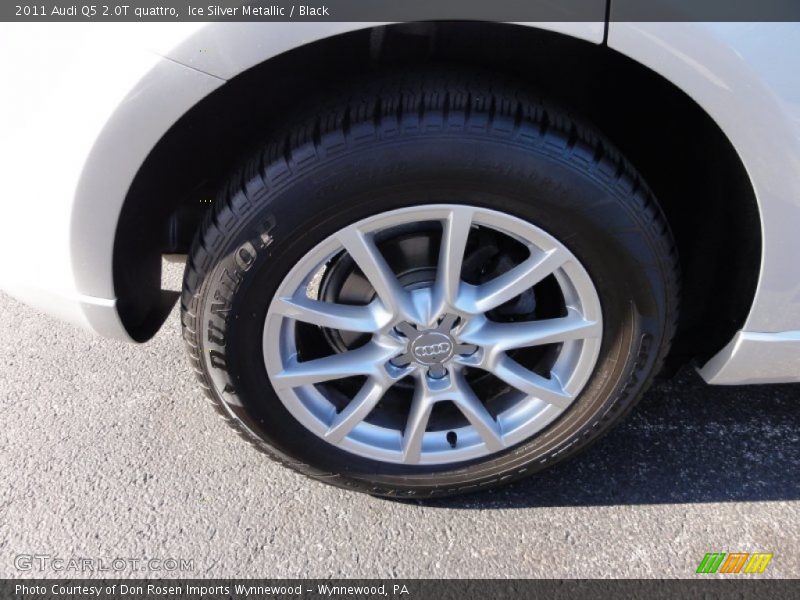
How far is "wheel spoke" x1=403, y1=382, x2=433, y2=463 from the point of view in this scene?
165 centimetres

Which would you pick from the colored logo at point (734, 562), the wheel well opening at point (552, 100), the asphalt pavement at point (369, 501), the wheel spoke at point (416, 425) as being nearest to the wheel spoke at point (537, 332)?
the wheel spoke at point (416, 425)

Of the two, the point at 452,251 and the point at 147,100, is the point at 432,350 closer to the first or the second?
the point at 452,251

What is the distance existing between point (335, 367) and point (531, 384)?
479 millimetres

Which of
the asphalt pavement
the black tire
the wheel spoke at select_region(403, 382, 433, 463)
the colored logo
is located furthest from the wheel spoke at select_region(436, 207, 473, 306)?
the colored logo

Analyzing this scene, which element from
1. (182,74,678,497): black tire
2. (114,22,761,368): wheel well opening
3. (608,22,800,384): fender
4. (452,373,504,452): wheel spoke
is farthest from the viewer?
(452,373,504,452): wheel spoke

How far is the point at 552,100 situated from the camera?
1.43m

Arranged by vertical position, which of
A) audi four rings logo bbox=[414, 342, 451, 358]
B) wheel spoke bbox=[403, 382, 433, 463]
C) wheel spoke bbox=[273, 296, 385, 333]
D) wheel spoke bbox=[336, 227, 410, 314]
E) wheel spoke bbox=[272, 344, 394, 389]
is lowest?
wheel spoke bbox=[403, 382, 433, 463]

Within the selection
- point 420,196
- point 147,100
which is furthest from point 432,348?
point 147,100

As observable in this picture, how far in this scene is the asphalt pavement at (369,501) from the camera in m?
1.66

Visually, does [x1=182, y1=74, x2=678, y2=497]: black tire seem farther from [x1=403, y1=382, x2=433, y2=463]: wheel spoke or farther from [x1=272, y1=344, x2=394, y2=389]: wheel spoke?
[x1=403, y1=382, x2=433, y2=463]: wheel spoke

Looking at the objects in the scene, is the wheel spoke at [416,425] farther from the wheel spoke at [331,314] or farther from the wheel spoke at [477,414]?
the wheel spoke at [331,314]

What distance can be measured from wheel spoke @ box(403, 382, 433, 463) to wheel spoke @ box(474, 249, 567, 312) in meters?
0.28

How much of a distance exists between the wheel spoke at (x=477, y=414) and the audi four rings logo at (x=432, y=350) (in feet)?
0.28

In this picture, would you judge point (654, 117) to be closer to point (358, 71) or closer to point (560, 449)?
point (358, 71)
